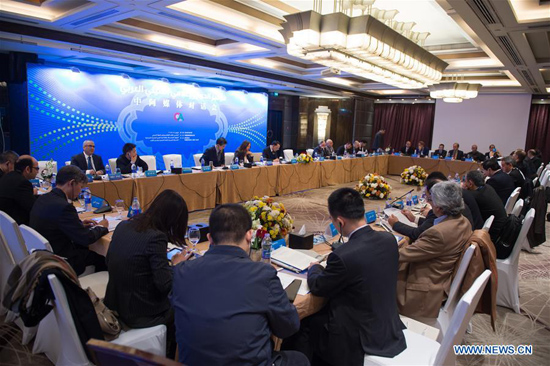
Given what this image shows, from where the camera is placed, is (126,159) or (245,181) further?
(245,181)

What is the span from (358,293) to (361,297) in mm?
22

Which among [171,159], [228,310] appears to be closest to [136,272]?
[228,310]

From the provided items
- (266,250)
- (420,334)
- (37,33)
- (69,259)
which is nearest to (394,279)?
(420,334)

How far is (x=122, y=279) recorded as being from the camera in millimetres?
1782

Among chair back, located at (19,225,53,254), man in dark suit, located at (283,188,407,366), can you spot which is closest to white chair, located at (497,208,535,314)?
man in dark suit, located at (283,188,407,366)

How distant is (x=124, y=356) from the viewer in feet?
3.18

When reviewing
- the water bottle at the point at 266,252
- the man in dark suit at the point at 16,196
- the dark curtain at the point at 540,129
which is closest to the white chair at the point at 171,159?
the man in dark suit at the point at 16,196

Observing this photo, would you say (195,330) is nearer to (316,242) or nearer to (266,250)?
(266,250)

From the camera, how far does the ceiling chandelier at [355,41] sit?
389cm

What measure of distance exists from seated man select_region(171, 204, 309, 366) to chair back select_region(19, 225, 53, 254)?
0.98 metres

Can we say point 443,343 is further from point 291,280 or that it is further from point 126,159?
point 126,159

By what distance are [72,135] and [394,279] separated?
7662 mm

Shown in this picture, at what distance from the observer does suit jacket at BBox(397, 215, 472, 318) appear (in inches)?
88.0

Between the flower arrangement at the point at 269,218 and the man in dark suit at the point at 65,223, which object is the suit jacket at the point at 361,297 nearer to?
the flower arrangement at the point at 269,218
